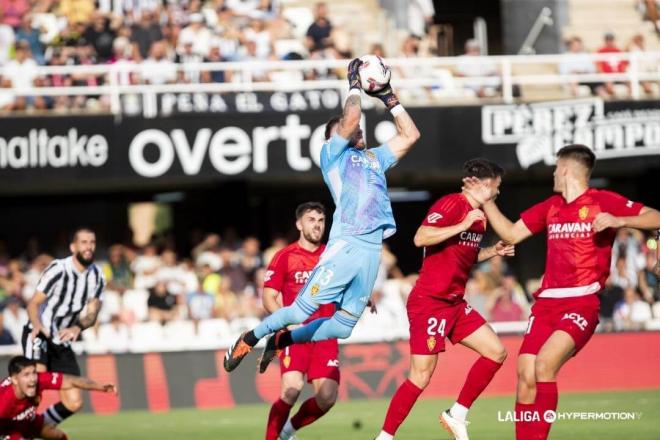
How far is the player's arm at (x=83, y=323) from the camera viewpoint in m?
13.5

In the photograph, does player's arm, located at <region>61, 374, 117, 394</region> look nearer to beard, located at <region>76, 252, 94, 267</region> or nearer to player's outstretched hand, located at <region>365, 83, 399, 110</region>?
beard, located at <region>76, 252, 94, 267</region>

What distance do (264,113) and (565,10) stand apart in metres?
7.36

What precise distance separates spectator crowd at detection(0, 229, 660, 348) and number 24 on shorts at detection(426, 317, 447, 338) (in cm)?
793

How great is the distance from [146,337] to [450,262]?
28.6 feet

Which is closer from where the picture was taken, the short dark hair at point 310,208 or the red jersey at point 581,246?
the red jersey at point 581,246

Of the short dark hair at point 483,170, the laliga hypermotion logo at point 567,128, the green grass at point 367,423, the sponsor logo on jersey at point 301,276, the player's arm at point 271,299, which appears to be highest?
the laliga hypermotion logo at point 567,128

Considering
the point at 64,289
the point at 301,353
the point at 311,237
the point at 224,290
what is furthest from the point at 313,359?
the point at 224,290

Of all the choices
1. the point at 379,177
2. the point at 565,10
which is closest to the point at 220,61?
the point at 565,10

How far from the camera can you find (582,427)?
1387cm

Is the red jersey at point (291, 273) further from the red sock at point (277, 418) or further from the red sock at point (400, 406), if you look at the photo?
the red sock at point (400, 406)

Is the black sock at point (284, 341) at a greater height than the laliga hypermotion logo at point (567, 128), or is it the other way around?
the laliga hypermotion logo at point (567, 128)

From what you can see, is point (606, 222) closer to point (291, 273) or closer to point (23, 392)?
Result: point (291, 273)

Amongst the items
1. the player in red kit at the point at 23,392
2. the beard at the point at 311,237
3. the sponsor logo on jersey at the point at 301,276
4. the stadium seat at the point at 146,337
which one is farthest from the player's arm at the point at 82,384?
the stadium seat at the point at 146,337

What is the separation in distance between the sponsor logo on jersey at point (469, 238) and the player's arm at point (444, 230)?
14.6 inches
